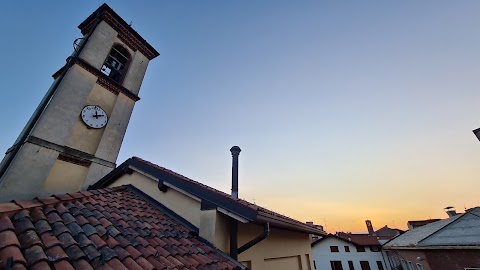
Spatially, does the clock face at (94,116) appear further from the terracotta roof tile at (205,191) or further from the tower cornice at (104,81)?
the terracotta roof tile at (205,191)

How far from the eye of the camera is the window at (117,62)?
11.3 metres

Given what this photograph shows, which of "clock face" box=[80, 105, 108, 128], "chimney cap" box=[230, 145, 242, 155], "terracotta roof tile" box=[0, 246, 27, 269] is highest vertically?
"clock face" box=[80, 105, 108, 128]

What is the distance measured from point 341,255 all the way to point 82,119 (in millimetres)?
37104

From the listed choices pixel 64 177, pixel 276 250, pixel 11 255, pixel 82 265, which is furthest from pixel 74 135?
pixel 276 250

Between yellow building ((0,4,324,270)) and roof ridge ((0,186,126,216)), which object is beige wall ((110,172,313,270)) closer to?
yellow building ((0,4,324,270))

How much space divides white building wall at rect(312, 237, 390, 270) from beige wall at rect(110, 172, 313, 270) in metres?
30.7

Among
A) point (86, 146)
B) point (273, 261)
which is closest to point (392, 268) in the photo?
point (273, 261)

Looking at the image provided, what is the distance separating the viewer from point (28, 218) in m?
2.98

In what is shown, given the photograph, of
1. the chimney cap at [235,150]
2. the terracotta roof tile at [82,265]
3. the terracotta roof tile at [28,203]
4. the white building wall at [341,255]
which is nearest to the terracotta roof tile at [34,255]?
the terracotta roof tile at [82,265]

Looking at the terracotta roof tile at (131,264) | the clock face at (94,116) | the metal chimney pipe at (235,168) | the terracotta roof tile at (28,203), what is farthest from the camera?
the clock face at (94,116)

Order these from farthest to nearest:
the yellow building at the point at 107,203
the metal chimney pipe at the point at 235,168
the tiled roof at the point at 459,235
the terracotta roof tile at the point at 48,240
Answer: the tiled roof at the point at 459,235
the metal chimney pipe at the point at 235,168
the yellow building at the point at 107,203
the terracotta roof tile at the point at 48,240

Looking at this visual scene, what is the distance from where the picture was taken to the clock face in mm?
9211

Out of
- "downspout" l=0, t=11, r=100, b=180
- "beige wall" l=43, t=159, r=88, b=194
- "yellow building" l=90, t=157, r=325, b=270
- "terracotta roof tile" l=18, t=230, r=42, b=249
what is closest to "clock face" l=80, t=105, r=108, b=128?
"downspout" l=0, t=11, r=100, b=180

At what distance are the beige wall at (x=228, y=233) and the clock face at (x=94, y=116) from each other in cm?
392
